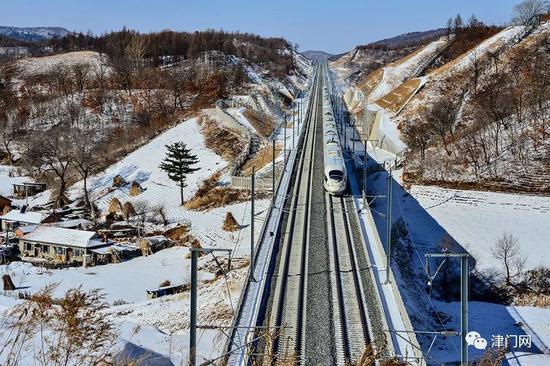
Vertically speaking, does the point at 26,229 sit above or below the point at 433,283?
above

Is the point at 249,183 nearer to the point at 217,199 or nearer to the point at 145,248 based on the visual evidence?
the point at 217,199

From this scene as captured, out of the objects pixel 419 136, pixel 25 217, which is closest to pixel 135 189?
pixel 25 217

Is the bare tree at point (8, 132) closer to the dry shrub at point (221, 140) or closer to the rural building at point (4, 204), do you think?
the rural building at point (4, 204)

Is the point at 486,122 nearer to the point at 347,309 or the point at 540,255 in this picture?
the point at 540,255

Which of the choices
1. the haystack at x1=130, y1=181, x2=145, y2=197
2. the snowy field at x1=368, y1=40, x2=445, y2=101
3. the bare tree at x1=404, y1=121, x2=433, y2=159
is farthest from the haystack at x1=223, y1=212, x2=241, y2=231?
the snowy field at x1=368, y1=40, x2=445, y2=101

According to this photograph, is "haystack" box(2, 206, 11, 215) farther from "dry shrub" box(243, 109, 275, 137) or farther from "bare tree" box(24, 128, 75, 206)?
"dry shrub" box(243, 109, 275, 137)

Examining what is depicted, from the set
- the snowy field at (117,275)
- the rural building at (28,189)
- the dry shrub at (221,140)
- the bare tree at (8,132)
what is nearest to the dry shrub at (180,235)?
the snowy field at (117,275)
